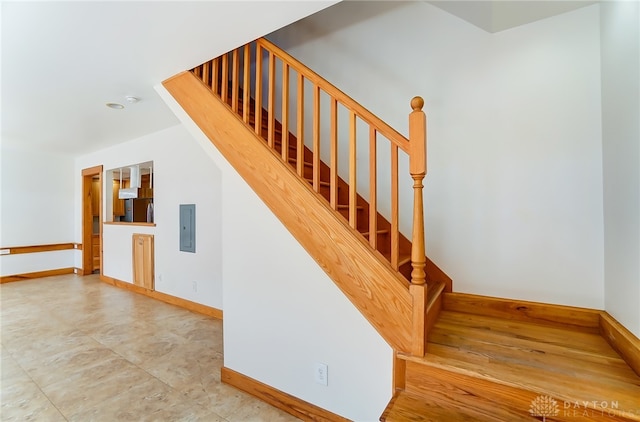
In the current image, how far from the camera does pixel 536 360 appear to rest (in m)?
1.38

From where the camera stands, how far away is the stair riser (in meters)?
1.10

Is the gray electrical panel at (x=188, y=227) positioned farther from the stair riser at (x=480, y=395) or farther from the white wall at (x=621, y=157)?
the white wall at (x=621, y=157)

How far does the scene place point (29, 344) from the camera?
2.75m

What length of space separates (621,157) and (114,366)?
3.70 m

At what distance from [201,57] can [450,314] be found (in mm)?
2525

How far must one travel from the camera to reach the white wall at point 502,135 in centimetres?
177

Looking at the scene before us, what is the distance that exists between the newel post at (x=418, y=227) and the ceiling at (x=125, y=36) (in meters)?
0.77

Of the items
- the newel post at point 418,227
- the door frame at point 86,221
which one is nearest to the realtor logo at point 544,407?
the newel post at point 418,227

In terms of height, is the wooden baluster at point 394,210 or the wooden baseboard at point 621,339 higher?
the wooden baluster at point 394,210

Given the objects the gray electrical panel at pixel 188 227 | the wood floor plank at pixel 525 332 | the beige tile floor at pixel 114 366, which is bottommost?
the beige tile floor at pixel 114 366

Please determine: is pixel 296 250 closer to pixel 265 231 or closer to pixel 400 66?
pixel 265 231

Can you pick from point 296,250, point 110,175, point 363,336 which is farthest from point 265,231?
point 110,175

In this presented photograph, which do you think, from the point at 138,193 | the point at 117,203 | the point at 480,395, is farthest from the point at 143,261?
the point at 480,395

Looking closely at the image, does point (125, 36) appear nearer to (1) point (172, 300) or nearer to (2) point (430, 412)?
(2) point (430, 412)
